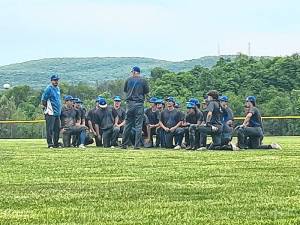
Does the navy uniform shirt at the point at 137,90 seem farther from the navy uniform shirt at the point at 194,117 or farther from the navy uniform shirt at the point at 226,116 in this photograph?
the navy uniform shirt at the point at 226,116

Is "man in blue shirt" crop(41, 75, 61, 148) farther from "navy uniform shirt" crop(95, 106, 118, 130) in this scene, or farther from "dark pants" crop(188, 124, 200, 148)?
"dark pants" crop(188, 124, 200, 148)

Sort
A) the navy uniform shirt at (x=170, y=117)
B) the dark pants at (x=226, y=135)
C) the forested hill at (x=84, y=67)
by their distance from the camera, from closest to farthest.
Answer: the dark pants at (x=226, y=135), the navy uniform shirt at (x=170, y=117), the forested hill at (x=84, y=67)

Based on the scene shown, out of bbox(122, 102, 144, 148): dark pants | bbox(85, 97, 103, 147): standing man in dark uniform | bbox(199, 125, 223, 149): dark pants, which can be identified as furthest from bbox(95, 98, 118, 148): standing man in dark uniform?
bbox(199, 125, 223, 149): dark pants

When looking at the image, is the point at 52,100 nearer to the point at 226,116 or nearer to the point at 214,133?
the point at 214,133

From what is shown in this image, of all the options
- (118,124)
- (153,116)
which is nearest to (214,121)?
(153,116)

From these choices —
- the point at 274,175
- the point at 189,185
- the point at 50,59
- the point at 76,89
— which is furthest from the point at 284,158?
the point at 50,59

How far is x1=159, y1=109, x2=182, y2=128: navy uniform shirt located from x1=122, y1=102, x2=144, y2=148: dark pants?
4.75 ft

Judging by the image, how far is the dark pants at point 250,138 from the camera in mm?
20484

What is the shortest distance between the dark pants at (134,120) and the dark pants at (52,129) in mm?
1801

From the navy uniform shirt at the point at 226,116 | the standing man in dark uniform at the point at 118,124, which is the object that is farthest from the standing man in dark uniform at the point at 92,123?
the navy uniform shirt at the point at 226,116

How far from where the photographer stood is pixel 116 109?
2316cm

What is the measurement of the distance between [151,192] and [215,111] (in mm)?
10758

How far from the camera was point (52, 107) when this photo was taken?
69.4 ft

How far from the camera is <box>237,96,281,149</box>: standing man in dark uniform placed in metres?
20.4
